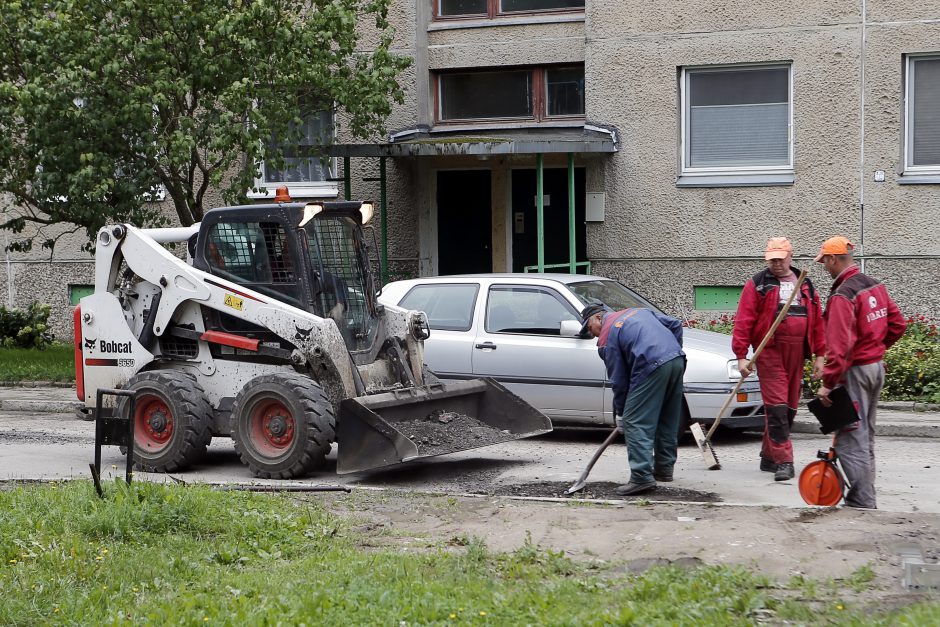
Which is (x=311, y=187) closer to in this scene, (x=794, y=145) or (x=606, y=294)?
(x=794, y=145)

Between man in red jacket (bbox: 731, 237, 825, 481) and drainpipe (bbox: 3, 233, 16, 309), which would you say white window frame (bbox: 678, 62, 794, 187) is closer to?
man in red jacket (bbox: 731, 237, 825, 481)

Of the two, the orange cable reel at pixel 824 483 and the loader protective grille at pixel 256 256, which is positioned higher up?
the loader protective grille at pixel 256 256

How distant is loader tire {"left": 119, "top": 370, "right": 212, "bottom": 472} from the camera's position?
32.2 feet

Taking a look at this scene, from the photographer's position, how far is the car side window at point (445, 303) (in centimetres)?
1169

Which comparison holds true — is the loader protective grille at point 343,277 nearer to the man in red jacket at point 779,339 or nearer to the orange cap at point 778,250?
the man in red jacket at point 779,339

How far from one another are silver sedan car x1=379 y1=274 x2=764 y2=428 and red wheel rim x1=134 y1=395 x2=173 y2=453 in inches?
106

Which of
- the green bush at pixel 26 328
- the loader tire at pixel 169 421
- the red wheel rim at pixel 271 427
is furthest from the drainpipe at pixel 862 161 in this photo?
the green bush at pixel 26 328

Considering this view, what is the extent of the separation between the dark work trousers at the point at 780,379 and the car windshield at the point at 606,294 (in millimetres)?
2074

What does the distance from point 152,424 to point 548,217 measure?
31.4 ft

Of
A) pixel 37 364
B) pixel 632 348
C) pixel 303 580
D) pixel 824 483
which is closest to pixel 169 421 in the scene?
pixel 632 348

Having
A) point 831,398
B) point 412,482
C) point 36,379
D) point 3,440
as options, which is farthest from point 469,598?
point 36,379

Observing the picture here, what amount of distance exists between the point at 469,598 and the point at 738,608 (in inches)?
47.7

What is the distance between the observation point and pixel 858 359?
7762mm

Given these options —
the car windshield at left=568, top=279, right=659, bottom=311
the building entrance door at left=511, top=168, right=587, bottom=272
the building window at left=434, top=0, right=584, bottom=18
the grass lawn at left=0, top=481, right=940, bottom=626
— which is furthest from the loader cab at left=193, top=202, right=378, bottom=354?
the building window at left=434, top=0, right=584, bottom=18
